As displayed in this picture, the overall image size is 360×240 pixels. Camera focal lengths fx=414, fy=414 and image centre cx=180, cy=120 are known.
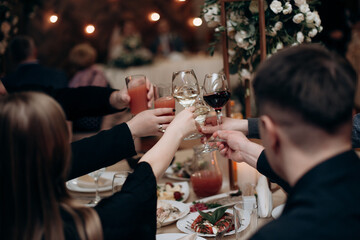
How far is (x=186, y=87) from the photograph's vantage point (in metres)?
1.92

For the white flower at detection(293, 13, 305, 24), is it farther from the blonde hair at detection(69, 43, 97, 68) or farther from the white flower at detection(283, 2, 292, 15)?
the blonde hair at detection(69, 43, 97, 68)

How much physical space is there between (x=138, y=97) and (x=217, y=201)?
27.0 inches

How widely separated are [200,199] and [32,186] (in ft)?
3.93

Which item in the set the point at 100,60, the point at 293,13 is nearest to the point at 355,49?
the point at 293,13

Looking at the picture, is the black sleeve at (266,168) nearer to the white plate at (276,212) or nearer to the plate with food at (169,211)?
the white plate at (276,212)

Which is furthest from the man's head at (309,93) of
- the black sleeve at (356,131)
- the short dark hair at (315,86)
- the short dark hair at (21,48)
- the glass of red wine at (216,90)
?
the short dark hair at (21,48)


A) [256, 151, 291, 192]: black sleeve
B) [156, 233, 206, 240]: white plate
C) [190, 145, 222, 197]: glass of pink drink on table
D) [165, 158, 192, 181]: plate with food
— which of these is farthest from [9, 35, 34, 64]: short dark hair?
[256, 151, 291, 192]: black sleeve

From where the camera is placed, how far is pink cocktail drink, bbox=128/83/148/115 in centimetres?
221

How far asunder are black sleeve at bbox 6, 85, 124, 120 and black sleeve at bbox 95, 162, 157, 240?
128 centimetres

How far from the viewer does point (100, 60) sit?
11734mm

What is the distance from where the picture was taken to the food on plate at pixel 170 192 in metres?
2.21

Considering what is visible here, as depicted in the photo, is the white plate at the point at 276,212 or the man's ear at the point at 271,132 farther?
the white plate at the point at 276,212

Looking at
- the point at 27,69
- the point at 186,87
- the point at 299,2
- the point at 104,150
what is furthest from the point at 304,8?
the point at 27,69

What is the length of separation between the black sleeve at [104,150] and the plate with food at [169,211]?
355 mm
